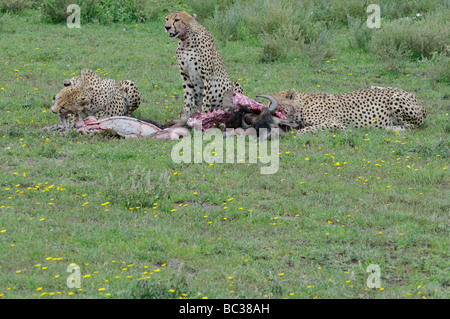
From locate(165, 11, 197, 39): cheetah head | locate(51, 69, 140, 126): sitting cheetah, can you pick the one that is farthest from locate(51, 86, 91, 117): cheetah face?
locate(165, 11, 197, 39): cheetah head

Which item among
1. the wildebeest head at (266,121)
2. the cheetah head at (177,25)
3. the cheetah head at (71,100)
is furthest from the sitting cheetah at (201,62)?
the cheetah head at (71,100)

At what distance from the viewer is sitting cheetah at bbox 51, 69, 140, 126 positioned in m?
10.1

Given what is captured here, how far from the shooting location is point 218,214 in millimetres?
7469

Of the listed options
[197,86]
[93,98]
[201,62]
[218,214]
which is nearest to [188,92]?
[197,86]

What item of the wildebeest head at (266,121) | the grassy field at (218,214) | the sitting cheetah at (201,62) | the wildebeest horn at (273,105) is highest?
the sitting cheetah at (201,62)

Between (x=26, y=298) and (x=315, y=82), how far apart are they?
8.87 metres

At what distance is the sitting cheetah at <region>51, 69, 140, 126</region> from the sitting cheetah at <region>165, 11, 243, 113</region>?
99 cm

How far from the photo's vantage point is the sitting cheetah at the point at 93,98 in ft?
33.3

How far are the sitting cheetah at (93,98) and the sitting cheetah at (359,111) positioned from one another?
2382 millimetres

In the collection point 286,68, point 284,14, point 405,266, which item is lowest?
point 405,266

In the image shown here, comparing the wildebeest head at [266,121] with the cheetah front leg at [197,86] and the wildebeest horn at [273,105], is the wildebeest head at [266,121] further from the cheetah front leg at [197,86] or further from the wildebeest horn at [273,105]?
the cheetah front leg at [197,86]
